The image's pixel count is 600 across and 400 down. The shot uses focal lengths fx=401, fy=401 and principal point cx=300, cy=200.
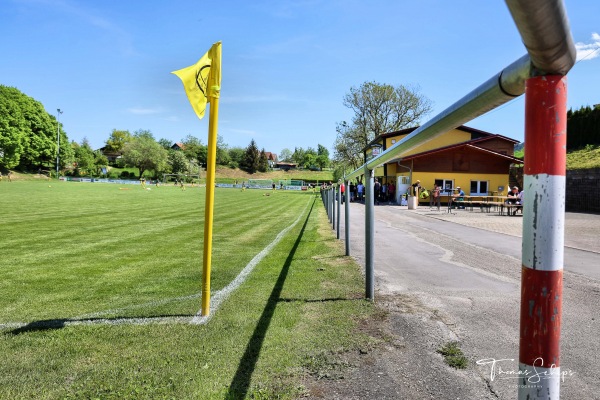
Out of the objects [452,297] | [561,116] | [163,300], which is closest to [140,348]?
[163,300]

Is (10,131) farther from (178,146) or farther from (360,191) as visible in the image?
(178,146)

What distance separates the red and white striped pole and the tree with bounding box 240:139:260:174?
415 ft

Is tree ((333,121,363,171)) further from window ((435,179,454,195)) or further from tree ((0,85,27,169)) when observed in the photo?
tree ((0,85,27,169))

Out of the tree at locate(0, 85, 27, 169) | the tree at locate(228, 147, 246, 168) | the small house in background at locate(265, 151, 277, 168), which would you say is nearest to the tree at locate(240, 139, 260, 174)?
the tree at locate(228, 147, 246, 168)

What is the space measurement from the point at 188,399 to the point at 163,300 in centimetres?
235

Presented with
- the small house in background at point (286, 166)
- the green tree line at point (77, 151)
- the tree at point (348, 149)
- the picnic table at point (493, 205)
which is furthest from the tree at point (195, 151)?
the picnic table at point (493, 205)

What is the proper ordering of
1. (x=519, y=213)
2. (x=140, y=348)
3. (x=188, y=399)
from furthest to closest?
(x=519, y=213) < (x=140, y=348) < (x=188, y=399)

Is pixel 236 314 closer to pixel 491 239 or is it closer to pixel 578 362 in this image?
pixel 578 362

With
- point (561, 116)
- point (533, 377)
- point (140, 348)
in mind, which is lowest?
point (140, 348)

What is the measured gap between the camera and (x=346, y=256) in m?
7.46

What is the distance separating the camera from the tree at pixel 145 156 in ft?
359

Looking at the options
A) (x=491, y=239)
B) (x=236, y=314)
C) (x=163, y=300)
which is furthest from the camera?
(x=491, y=239)

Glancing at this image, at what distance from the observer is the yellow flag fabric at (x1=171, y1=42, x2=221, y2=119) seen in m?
4.13

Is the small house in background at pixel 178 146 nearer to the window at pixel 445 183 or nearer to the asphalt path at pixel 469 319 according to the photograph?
the window at pixel 445 183
